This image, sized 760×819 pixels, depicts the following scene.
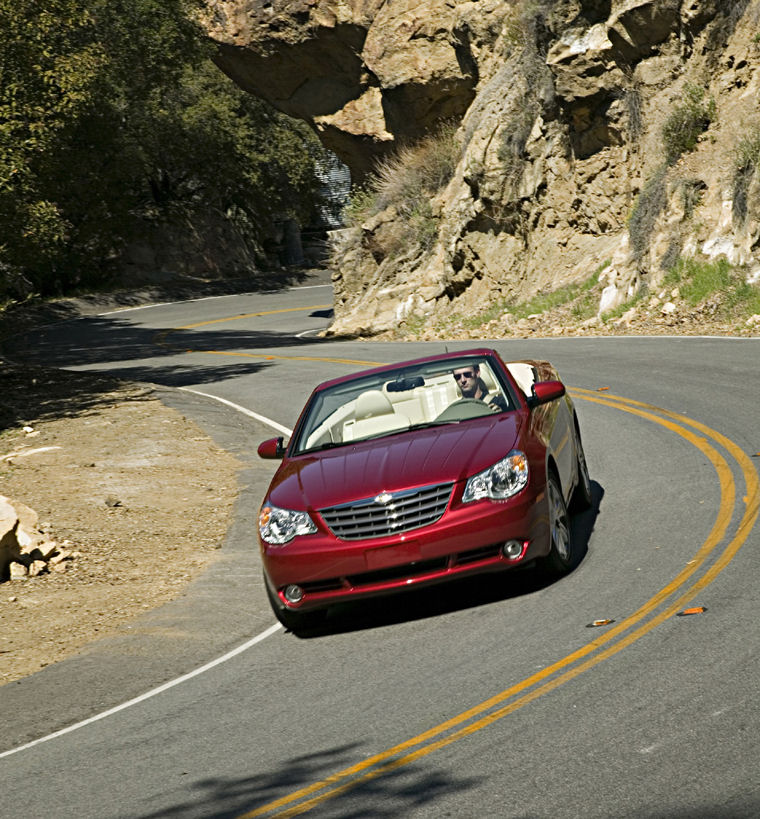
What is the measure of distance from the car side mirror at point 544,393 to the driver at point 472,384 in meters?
0.27

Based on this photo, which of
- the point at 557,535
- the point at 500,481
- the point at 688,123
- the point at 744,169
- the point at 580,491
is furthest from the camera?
the point at 688,123

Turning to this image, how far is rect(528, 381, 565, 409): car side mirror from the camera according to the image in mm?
8945

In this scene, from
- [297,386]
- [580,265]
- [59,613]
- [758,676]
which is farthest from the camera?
[580,265]

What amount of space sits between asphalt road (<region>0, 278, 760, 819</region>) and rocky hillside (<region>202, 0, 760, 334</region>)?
16623 mm

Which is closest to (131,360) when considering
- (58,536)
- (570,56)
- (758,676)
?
(570,56)

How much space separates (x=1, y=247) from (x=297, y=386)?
5.96 m

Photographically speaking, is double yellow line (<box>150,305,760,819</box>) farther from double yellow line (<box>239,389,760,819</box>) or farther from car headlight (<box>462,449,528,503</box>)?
car headlight (<box>462,449,528,503</box>)

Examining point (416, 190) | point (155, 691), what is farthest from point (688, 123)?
point (155, 691)

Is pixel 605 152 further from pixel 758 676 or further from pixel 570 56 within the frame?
pixel 758 676

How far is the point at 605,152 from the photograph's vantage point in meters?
32.2

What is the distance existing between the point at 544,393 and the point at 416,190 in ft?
102

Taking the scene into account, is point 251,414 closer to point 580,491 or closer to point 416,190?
point 580,491

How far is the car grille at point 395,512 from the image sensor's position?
296 inches

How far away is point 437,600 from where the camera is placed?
27.0 ft
